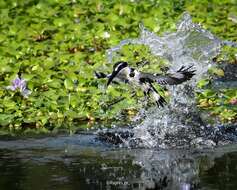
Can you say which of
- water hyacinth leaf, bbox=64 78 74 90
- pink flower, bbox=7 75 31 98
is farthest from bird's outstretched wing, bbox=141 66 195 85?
pink flower, bbox=7 75 31 98

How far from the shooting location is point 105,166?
7.41 m

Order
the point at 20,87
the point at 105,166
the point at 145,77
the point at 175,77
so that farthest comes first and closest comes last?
the point at 20,87
the point at 145,77
the point at 175,77
the point at 105,166

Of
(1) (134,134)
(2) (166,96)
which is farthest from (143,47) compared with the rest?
(1) (134,134)

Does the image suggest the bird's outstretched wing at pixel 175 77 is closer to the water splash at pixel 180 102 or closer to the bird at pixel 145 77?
the bird at pixel 145 77

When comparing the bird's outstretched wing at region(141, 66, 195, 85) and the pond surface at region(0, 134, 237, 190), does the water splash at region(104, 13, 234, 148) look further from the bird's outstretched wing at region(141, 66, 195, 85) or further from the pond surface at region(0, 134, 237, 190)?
the bird's outstretched wing at region(141, 66, 195, 85)

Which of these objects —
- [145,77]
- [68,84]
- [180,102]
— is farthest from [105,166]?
[68,84]

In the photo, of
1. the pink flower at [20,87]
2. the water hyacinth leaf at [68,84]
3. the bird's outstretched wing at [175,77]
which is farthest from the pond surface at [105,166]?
the water hyacinth leaf at [68,84]

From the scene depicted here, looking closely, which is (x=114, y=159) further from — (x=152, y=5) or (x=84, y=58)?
(x=152, y=5)

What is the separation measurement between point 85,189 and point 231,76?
189 inches

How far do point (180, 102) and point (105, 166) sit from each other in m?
1.82

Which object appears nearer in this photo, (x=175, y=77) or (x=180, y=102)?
(x=175, y=77)

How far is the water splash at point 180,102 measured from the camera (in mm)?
8406

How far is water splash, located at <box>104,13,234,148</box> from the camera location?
8.41 metres

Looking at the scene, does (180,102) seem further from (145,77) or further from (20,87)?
(20,87)
